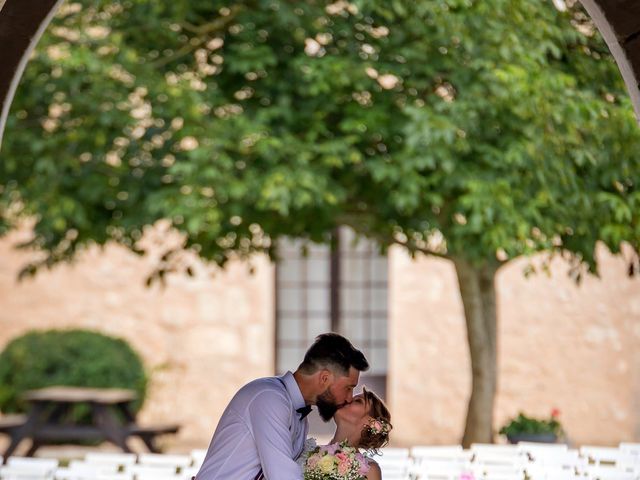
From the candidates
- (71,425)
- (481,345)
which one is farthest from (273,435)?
(71,425)

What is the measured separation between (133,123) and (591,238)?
3.27 m

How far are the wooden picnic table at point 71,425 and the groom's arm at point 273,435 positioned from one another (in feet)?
25.7

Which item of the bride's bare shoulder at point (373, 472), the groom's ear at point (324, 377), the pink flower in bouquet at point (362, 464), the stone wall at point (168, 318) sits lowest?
the stone wall at point (168, 318)

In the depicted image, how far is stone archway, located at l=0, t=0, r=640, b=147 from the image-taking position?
430cm

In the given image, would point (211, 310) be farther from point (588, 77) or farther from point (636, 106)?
point (636, 106)

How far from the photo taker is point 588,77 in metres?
9.30

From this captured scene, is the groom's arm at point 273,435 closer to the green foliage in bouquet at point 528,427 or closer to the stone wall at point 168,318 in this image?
the green foliage in bouquet at point 528,427

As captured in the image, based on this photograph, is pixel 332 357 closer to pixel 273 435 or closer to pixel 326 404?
pixel 326 404

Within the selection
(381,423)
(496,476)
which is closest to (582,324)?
(496,476)

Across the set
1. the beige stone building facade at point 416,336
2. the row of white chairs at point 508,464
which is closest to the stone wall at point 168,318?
the beige stone building facade at point 416,336

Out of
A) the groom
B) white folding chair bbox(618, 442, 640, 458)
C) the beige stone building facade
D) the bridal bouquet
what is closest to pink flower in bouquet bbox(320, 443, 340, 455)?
the bridal bouquet

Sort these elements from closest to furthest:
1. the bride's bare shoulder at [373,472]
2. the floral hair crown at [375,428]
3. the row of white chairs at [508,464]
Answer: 1. the bride's bare shoulder at [373,472]
2. the floral hair crown at [375,428]
3. the row of white chairs at [508,464]

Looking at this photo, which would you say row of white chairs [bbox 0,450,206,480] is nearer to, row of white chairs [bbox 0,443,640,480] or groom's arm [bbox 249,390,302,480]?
row of white chairs [bbox 0,443,640,480]

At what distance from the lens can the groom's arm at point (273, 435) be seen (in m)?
4.25
